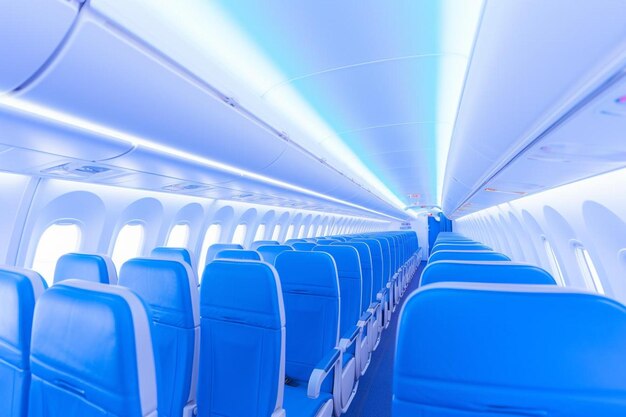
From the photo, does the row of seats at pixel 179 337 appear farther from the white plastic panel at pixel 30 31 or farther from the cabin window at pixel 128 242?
the cabin window at pixel 128 242

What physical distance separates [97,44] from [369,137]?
13.0ft

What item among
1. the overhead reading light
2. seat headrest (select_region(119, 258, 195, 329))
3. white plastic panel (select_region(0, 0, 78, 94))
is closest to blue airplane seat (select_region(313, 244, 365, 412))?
seat headrest (select_region(119, 258, 195, 329))

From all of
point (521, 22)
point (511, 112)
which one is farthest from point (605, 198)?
point (521, 22)

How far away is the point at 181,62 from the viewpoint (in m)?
1.86

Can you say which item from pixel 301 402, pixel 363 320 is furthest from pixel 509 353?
pixel 363 320

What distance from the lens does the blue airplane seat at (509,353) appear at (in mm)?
996

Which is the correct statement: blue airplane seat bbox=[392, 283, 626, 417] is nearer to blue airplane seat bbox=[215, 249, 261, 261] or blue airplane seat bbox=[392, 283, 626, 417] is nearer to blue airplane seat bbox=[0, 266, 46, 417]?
blue airplane seat bbox=[0, 266, 46, 417]

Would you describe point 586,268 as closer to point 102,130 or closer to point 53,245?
point 102,130

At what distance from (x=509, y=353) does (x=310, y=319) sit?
2090 millimetres

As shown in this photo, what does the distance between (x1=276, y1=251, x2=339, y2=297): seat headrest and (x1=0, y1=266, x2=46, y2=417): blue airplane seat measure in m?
1.91

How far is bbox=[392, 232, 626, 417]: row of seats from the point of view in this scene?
996 mm

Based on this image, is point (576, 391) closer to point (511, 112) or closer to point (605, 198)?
point (511, 112)

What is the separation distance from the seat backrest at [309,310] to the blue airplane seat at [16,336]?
194 centimetres

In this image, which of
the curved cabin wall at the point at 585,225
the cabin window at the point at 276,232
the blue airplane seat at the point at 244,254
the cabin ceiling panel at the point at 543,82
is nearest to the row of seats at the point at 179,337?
the blue airplane seat at the point at 244,254
